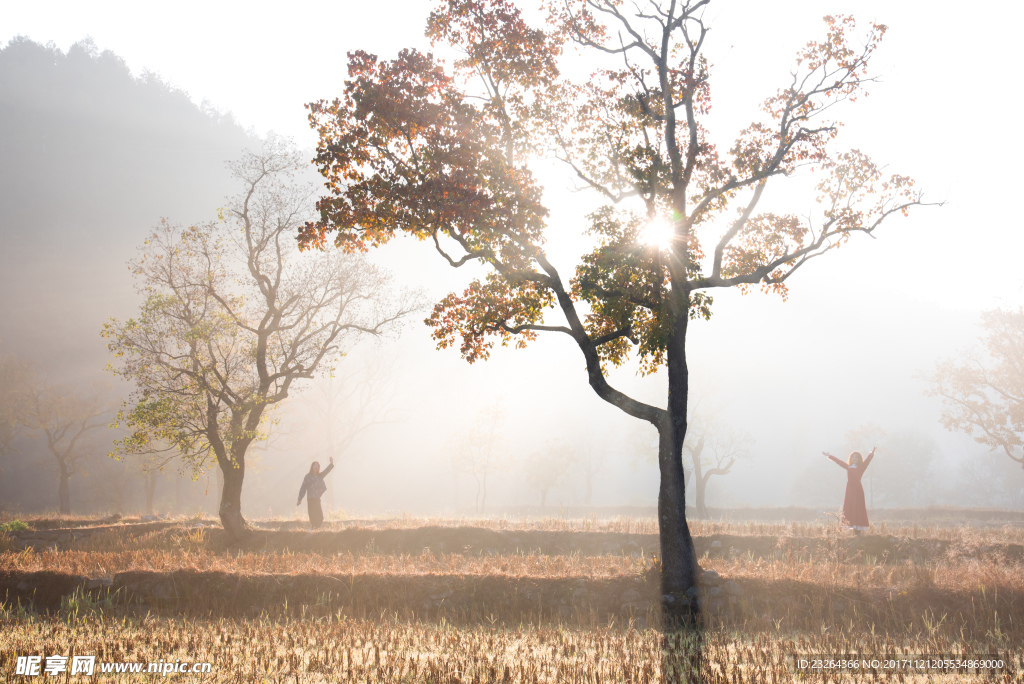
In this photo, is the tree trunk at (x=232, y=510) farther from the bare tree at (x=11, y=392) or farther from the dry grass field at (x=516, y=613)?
the bare tree at (x=11, y=392)

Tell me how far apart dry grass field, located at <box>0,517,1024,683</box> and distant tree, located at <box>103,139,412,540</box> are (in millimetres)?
4050

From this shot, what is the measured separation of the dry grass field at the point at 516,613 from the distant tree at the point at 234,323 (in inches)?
159

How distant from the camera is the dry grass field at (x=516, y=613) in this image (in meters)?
6.68

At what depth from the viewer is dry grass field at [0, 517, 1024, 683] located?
263 inches

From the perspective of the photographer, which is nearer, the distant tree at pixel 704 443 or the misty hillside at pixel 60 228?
the distant tree at pixel 704 443

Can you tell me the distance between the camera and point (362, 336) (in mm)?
22797

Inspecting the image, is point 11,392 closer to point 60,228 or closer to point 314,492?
point 314,492

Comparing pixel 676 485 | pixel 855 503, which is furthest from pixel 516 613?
pixel 855 503

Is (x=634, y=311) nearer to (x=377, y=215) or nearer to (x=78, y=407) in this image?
(x=377, y=215)

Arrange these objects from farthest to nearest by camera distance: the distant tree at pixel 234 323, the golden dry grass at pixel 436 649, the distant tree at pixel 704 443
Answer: the distant tree at pixel 704 443 → the distant tree at pixel 234 323 → the golden dry grass at pixel 436 649

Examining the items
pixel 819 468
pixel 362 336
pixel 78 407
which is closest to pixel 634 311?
pixel 362 336

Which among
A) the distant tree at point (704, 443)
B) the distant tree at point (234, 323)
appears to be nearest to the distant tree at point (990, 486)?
the distant tree at point (704, 443)

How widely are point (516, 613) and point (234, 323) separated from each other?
616 inches

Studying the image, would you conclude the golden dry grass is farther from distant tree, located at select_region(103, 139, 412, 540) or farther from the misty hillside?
the misty hillside
